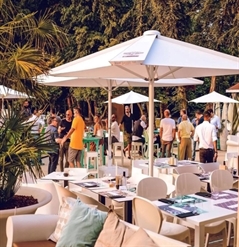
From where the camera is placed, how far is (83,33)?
2116 cm

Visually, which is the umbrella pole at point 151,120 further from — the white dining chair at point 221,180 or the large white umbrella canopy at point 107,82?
the large white umbrella canopy at point 107,82

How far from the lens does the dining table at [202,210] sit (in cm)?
392

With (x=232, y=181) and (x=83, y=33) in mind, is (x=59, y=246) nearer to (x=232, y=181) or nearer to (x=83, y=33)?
(x=232, y=181)

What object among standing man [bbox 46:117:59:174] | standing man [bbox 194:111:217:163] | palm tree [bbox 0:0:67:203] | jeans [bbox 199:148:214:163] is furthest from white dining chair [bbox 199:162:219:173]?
standing man [bbox 46:117:59:174]

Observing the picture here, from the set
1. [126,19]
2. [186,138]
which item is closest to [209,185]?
[186,138]

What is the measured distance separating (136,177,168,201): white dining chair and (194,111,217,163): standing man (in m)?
3.89

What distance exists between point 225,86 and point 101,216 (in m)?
18.5

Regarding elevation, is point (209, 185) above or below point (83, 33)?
below

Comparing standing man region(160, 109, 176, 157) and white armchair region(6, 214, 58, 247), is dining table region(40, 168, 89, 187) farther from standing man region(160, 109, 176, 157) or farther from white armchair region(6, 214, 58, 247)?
standing man region(160, 109, 176, 157)

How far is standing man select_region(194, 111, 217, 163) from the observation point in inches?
352

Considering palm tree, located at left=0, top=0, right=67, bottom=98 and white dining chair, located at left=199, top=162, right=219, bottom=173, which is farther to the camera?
white dining chair, located at left=199, top=162, right=219, bottom=173

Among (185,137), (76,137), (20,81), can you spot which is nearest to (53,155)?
(76,137)

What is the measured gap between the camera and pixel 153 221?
410 cm

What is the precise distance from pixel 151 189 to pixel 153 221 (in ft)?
3.79
